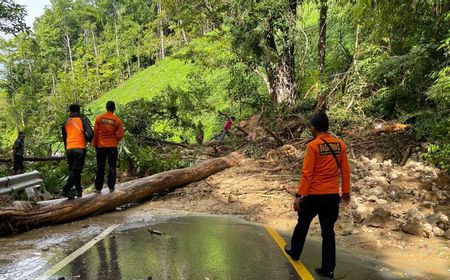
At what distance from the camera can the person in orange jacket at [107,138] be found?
948cm

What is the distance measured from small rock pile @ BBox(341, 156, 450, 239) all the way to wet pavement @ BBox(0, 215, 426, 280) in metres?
1.52

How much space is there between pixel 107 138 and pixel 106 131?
0.16 m

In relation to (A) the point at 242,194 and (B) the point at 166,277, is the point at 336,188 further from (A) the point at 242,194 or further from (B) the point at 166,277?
(A) the point at 242,194

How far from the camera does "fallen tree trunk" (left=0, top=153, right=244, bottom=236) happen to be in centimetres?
772

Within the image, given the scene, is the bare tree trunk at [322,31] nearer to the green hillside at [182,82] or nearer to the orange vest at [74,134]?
the green hillside at [182,82]

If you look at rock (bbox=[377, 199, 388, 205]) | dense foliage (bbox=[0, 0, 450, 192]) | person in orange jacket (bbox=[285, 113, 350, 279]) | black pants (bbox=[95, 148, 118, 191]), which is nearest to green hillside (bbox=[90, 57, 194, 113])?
dense foliage (bbox=[0, 0, 450, 192])

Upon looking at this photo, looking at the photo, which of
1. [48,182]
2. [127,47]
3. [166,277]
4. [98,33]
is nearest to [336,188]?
[166,277]

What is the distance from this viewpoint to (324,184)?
5598mm

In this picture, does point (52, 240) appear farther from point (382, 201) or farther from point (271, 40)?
point (271, 40)

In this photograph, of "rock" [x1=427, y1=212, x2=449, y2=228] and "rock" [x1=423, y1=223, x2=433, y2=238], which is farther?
"rock" [x1=427, y1=212, x2=449, y2=228]

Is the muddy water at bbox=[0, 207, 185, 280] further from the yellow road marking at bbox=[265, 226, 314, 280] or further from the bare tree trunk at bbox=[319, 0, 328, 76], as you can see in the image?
the bare tree trunk at bbox=[319, 0, 328, 76]

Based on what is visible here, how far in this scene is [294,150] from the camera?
44.0 ft

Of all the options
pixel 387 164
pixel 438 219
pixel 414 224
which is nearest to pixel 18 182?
pixel 414 224

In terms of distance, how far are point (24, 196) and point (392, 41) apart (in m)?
11.4
